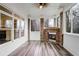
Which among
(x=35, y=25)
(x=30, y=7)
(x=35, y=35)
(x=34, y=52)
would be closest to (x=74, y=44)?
(x=34, y=52)

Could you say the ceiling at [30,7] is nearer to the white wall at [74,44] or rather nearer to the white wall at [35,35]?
the white wall at [74,44]

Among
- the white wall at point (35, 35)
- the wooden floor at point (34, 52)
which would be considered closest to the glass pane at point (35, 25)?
the white wall at point (35, 35)

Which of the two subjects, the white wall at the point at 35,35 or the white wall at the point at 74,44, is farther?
the white wall at the point at 35,35

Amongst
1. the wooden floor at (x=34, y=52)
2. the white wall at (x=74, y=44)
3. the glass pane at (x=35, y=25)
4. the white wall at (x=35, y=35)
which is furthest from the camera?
the glass pane at (x=35, y=25)

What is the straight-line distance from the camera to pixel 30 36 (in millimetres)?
10766

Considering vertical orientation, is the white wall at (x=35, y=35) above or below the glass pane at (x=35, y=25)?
below

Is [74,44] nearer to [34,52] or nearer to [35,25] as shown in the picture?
[34,52]

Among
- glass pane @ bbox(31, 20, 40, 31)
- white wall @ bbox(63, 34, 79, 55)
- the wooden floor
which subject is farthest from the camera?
glass pane @ bbox(31, 20, 40, 31)

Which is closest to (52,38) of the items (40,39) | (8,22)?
(40,39)

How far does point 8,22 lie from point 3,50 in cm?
141

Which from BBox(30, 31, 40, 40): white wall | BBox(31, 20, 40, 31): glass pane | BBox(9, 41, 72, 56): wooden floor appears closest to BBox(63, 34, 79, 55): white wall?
BBox(9, 41, 72, 56): wooden floor

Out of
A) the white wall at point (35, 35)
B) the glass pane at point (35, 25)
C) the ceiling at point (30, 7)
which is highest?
the ceiling at point (30, 7)

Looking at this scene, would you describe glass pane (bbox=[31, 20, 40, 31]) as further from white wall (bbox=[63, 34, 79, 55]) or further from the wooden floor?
white wall (bbox=[63, 34, 79, 55])

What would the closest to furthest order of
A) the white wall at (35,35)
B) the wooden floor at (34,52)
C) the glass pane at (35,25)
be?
1. the wooden floor at (34,52)
2. the white wall at (35,35)
3. the glass pane at (35,25)
